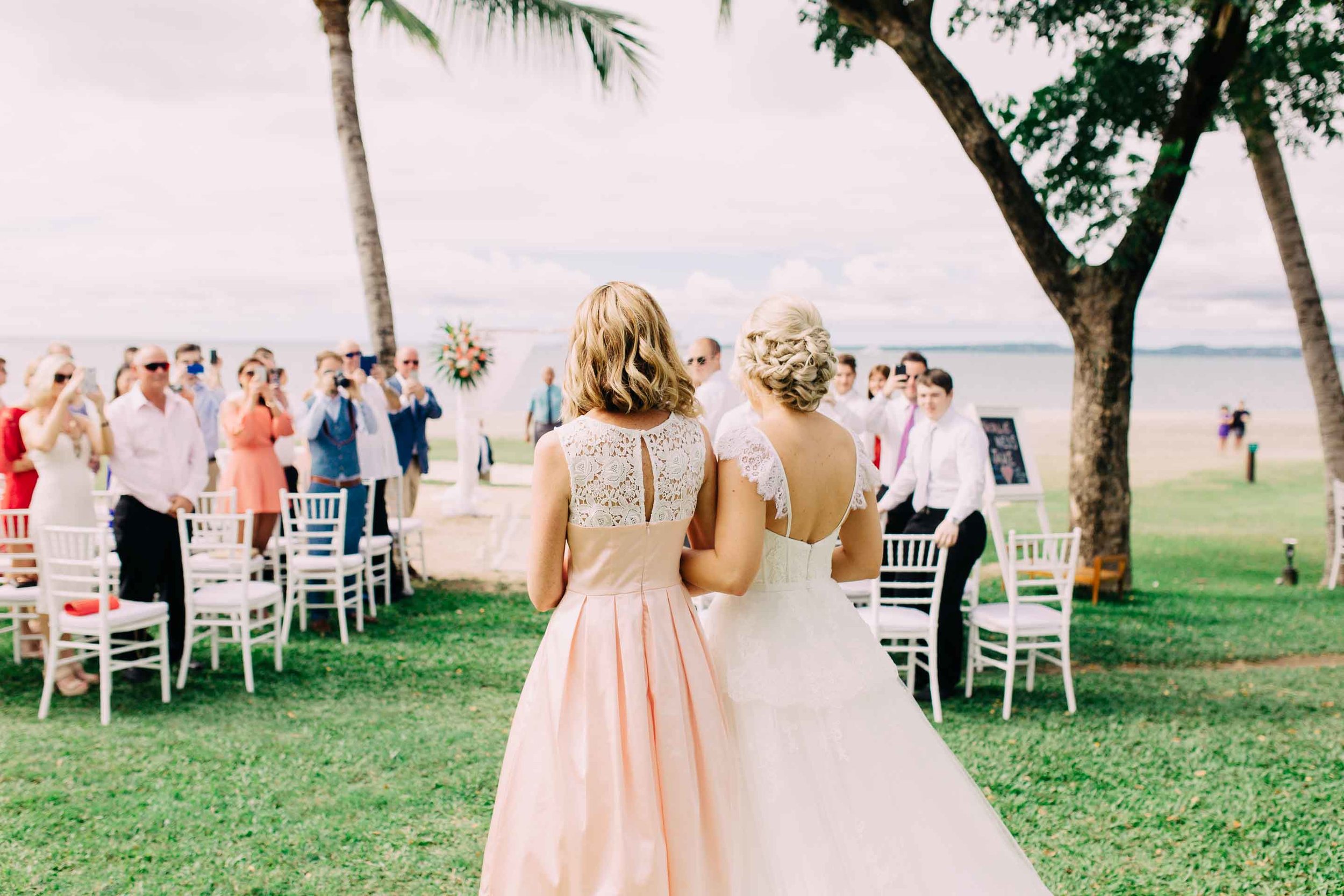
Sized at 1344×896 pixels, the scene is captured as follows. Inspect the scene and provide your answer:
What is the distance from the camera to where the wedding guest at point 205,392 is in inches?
328

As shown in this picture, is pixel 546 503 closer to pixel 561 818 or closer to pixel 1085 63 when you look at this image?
pixel 561 818

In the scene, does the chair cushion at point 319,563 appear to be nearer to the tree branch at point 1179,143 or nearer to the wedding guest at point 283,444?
the wedding guest at point 283,444

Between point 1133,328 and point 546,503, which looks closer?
point 546,503

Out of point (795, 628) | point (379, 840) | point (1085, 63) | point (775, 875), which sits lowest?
point (379, 840)

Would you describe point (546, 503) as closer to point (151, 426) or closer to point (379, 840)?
point (379, 840)

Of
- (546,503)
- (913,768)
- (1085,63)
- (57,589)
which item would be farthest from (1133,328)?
(57,589)

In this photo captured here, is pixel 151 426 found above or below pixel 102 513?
above

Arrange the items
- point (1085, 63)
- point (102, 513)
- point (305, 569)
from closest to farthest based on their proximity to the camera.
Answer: point (305, 569) → point (102, 513) → point (1085, 63)

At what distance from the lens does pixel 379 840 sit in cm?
387

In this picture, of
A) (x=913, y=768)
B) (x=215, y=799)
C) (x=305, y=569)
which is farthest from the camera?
(x=305, y=569)

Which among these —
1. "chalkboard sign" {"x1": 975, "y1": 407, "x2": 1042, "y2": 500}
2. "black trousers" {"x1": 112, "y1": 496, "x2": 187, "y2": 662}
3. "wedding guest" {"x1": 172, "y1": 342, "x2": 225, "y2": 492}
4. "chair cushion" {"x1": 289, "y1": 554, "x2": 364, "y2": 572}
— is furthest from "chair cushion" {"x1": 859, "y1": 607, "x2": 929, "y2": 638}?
"wedding guest" {"x1": 172, "y1": 342, "x2": 225, "y2": 492}

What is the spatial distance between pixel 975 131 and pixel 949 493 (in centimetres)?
354

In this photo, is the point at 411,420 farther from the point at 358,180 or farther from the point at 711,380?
the point at 711,380

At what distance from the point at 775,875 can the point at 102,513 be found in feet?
21.4
